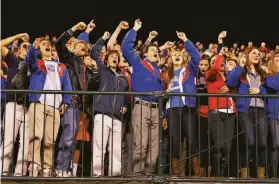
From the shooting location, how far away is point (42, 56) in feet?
28.5

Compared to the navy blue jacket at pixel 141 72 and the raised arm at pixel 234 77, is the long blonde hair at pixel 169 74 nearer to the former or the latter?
the navy blue jacket at pixel 141 72

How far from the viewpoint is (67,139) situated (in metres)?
8.28

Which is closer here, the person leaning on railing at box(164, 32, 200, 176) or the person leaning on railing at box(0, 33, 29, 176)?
the person leaning on railing at box(0, 33, 29, 176)

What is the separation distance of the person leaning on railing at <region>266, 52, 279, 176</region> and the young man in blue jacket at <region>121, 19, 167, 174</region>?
5.17 ft

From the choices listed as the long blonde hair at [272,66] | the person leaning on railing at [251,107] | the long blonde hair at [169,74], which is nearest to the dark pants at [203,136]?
the person leaning on railing at [251,107]

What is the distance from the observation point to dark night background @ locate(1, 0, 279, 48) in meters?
11.2

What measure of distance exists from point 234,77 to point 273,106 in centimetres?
69

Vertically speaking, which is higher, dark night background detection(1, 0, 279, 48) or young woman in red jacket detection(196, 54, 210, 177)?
dark night background detection(1, 0, 279, 48)

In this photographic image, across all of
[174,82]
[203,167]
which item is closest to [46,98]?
[174,82]

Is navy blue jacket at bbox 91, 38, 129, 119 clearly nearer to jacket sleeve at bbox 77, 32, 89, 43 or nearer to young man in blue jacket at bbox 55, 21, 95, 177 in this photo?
young man in blue jacket at bbox 55, 21, 95, 177

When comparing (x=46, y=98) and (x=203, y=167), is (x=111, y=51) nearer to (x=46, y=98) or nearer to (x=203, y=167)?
(x=46, y=98)

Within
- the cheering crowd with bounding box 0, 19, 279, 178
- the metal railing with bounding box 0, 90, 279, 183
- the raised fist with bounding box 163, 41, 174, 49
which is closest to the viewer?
the metal railing with bounding box 0, 90, 279, 183

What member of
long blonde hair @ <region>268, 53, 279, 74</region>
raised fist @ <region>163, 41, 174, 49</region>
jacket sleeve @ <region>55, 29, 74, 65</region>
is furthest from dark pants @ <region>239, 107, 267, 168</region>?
jacket sleeve @ <region>55, 29, 74, 65</region>

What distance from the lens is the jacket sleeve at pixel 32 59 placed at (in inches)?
333
